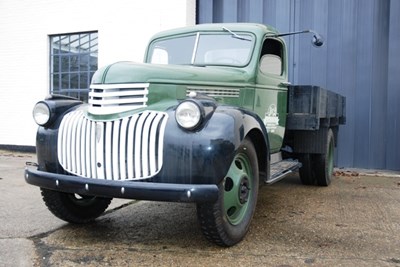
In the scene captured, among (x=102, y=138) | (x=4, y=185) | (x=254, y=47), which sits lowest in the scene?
(x=4, y=185)

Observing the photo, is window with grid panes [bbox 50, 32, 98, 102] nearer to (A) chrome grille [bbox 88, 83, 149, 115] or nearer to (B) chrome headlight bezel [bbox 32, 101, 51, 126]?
(B) chrome headlight bezel [bbox 32, 101, 51, 126]

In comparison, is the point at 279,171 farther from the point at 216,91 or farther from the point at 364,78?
the point at 364,78

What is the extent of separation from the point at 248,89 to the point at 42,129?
6.57 feet

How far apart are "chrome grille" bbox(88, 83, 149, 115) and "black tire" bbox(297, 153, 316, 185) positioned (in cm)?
362

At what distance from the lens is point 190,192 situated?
121 inches

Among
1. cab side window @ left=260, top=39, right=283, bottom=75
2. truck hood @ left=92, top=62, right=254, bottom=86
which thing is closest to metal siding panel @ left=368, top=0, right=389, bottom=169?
cab side window @ left=260, top=39, right=283, bottom=75

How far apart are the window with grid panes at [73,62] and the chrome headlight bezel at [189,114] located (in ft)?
26.2

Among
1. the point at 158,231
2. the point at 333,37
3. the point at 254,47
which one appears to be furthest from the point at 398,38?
the point at 158,231

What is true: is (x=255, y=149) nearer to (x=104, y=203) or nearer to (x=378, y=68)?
(x=104, y=203)

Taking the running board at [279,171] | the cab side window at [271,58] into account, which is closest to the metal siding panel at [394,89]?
the running board at [279,171]

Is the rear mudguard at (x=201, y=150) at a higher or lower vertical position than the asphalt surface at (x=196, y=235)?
higher

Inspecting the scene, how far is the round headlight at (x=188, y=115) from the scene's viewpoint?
3197mm

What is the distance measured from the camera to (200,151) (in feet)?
10.4

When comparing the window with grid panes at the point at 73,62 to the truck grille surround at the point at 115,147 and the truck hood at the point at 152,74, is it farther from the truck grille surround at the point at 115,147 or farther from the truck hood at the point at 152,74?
the truck grille surround at the point at 115,147
